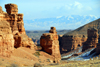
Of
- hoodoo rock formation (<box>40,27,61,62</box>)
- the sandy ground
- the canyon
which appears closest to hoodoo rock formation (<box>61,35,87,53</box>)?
the canyon

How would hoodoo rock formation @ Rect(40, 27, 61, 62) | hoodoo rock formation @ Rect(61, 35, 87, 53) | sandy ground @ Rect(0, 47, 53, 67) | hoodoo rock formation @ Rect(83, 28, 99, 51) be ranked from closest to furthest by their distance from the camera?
sandy ground @ Rect(0, 47, 53, 67), hoodoo rock formation @ Rect(40, 27, 61, 62), hoodoo rock formation @ Rect(83, 28, 99, 51), hoodoo rock formation @ Rect(61, 35, 87, 53)

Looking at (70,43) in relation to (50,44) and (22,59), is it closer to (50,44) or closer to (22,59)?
(50,44)

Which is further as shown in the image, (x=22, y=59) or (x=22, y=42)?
(x=22, y=42)

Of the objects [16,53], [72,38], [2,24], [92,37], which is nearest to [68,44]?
[72,38]

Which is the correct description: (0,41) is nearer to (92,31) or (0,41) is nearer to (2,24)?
(2,24)

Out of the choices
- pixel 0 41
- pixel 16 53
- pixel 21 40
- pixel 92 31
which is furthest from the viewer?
pixel 92 31

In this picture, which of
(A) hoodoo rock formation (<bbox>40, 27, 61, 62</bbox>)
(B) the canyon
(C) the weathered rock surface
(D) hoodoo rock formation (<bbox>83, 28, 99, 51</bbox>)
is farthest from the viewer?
(D) hoodoo rock formation (<bbox>83, 28, 99, 51</bbox>)

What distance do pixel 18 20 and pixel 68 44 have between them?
47892 mm

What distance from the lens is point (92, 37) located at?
214ft

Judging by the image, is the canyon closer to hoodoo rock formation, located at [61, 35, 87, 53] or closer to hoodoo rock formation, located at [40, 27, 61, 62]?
hoodoo rock formation, located at [40, 27, 61, 62]

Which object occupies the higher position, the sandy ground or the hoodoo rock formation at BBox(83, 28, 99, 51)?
the hoodoo rock formation at BBox(83, 28, 99, 51)

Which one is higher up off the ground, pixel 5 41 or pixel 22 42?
pixel 5 41

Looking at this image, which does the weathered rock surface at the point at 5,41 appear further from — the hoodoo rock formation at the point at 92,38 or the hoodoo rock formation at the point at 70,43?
the hoodoo rock formation at the point at 70,43

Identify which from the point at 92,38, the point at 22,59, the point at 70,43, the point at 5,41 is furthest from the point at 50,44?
the point at 70,43
